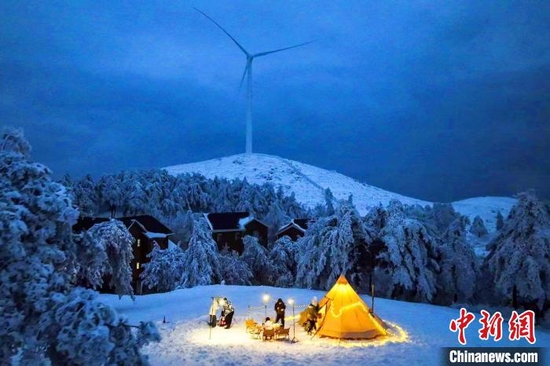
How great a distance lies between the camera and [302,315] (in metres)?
17.8

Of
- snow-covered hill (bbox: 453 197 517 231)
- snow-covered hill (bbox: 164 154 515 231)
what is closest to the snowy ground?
snow-covered hill (bbox: 164 154 515 231)

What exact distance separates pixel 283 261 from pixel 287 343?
29731mm

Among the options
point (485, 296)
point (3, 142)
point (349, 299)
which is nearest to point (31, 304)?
point (3, 142)

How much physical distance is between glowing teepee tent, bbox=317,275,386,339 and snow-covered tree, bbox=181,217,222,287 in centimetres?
1857

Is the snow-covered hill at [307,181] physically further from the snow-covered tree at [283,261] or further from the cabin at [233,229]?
the snow-covered tree at [283,261]

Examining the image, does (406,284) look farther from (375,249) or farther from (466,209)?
(466,209)

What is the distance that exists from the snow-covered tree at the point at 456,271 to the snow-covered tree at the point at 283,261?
56.0ft

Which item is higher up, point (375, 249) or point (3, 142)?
point (3, 142)

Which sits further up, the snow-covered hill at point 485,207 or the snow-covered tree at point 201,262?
the snow-covered hill at point 485,207

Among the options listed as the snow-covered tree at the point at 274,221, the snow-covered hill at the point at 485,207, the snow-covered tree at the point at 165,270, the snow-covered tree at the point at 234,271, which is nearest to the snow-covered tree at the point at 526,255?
the snow-covered tree at the point at 234,271

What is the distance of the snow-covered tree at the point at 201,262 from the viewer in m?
34.3

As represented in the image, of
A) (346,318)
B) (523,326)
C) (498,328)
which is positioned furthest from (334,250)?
(523,326)

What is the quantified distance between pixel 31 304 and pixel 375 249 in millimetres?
22564

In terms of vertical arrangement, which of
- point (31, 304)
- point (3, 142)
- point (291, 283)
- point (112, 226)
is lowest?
point (291, 283)
